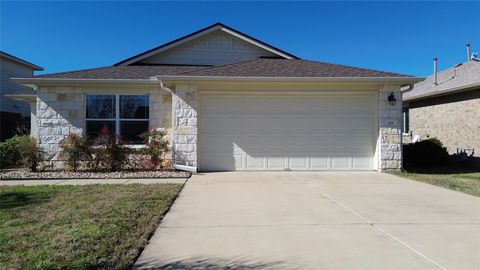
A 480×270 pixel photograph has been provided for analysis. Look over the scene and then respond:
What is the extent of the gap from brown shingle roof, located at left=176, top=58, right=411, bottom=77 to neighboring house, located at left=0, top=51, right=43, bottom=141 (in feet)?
44.2

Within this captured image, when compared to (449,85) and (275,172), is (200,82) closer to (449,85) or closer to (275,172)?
(275,172)

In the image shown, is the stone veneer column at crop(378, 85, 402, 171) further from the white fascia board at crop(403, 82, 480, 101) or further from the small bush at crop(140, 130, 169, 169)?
the small bush at crop(140, 130, 169, 169)

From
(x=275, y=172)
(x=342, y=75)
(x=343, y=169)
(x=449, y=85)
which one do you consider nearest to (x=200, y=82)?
(x=275, y=172)

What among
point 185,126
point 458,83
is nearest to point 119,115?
point 185,126

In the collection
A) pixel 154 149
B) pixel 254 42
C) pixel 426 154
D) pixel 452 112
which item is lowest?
pixel 426 154

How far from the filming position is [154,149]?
1100cm

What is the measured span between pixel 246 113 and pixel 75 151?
209 inches

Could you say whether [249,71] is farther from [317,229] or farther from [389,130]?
[317,229]

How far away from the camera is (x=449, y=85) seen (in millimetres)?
15047

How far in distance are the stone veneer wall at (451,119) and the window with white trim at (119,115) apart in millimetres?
12073

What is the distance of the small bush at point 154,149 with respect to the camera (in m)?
11.0

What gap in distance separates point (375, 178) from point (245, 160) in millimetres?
3872

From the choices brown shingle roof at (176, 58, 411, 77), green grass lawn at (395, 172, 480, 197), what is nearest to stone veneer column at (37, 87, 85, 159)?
brown shingle roof at (176, 58, 411, 77)

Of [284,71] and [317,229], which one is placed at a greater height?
[284,71]
